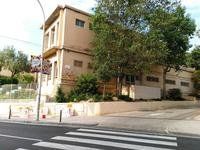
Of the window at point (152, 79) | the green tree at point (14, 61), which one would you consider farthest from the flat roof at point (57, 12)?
the green tree at point (14, 61)

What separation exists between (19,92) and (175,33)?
16.4 metres

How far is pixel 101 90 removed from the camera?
31062 millimetres

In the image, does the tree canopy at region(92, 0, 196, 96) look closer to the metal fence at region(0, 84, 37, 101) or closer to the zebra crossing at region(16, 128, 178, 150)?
the metal fence at region(0, 84, 37, 101)

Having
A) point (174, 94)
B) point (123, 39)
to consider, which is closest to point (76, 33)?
point (123, 39)

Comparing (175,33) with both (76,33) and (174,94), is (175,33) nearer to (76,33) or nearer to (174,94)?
(174,94)

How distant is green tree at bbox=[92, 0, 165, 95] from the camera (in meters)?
27.0

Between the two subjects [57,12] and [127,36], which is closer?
[127,36]

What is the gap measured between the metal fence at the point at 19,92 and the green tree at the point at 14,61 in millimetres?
26158

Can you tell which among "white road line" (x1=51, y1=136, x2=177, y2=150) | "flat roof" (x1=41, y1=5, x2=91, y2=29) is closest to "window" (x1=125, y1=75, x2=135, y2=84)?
"flat roof" (x1=41, y1=5, x2=91, y2=29)

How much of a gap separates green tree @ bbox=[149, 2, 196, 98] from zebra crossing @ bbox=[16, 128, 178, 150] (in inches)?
720

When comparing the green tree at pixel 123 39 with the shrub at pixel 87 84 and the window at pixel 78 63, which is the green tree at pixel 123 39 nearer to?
the shrub at pixel 87 84

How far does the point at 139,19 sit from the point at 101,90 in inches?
287

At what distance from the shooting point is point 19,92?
33.2 m

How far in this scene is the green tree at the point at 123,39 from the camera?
27.0m
